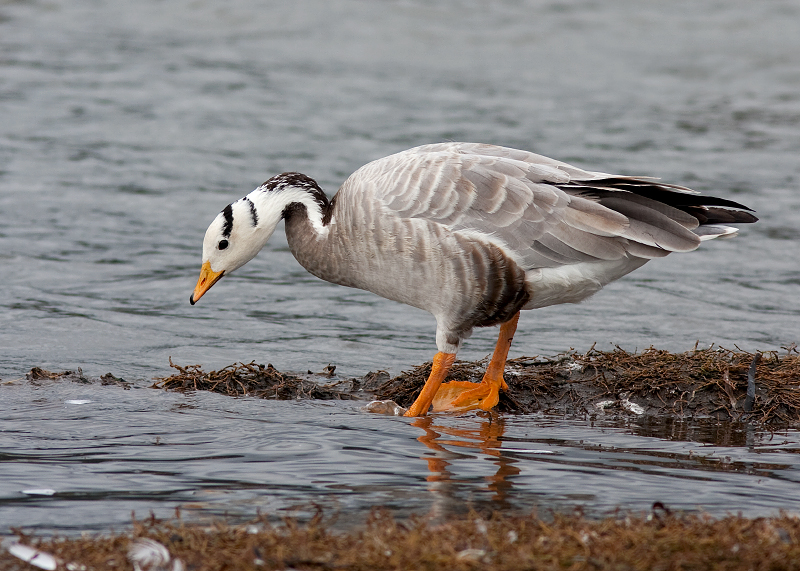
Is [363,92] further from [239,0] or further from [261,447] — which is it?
[261,447]

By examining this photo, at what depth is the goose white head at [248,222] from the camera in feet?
25.1

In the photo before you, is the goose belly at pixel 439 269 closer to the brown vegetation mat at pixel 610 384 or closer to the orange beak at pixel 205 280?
the brown vegetation mat at pixel 610 384

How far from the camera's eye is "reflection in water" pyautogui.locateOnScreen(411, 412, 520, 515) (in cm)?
555

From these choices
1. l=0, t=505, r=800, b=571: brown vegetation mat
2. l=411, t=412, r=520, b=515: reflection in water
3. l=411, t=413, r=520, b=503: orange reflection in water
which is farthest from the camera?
l=411, t=413, r=520, b=503: orange reflection in water

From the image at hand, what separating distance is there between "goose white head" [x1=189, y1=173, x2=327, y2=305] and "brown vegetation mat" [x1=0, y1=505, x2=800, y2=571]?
3252 millimetres

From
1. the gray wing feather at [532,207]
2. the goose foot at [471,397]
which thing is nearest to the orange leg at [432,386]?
the goose foot at [471,397]

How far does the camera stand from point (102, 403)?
24.9 feet

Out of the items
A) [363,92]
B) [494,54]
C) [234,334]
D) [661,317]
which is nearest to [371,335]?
[234,334]

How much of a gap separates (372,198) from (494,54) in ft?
70.5

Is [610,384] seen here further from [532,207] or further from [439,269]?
[439,269]

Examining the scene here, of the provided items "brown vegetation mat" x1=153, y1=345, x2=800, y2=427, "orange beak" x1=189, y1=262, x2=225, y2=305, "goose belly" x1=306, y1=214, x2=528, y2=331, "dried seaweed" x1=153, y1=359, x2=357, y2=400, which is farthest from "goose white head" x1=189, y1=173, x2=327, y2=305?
"brown vegetation mat" x1=153, y1=345, x2=800, y2=427

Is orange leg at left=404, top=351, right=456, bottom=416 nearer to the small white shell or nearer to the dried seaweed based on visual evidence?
the dried seaweed

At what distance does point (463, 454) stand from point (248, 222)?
2.63 m

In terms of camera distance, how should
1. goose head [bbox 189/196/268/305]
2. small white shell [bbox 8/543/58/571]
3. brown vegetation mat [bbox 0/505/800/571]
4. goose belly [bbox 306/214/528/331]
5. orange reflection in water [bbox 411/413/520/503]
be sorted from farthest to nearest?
goose head [bbox 189/196/268/305] → goose belly [bbox 306/214/528/331] → orange reflection in water [bbox 411/413/520/503] → small white shell [bbox 8/543/58/571] → brown vegetation mat [bbox 0/505/800/571]
